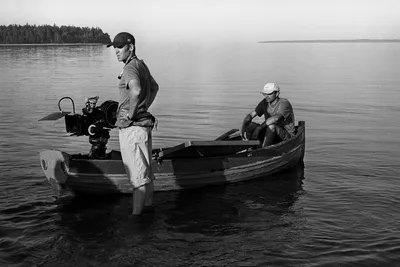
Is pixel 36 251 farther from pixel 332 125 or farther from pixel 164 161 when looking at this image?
pixel 332 125

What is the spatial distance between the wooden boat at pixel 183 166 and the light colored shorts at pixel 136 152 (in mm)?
1281

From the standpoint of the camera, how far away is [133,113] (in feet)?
24.8

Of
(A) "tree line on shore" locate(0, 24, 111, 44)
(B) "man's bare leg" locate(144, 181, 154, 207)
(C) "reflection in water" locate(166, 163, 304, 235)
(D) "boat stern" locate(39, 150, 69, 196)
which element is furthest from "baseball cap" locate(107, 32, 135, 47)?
(A) "tree line on shore" locate(0, 24, 111, 44)

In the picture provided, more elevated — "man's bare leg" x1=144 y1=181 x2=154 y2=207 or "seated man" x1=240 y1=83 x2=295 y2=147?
"seated man" x1=240 y1=83 x2=295 y2=147

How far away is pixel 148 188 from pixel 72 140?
7.36m

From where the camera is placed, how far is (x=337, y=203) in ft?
30.8

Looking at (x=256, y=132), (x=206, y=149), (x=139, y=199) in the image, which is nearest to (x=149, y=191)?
(x=139, y=199)

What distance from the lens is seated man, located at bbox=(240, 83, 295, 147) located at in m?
11.4

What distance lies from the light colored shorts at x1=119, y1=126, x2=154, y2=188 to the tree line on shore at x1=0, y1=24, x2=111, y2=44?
486 ft

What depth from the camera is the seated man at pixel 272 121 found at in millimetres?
11359

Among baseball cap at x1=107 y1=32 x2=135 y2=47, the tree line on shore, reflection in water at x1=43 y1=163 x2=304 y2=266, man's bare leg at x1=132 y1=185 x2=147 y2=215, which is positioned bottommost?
reflection in water at x1=43 y1=163 x2=304 y2=266

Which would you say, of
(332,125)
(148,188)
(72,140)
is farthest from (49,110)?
(148,188)

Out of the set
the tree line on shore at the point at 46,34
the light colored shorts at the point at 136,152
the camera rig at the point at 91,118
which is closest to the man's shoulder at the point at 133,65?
the light colored shorts at the point at 136,152

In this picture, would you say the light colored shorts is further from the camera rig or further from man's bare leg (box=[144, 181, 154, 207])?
the camera rig
